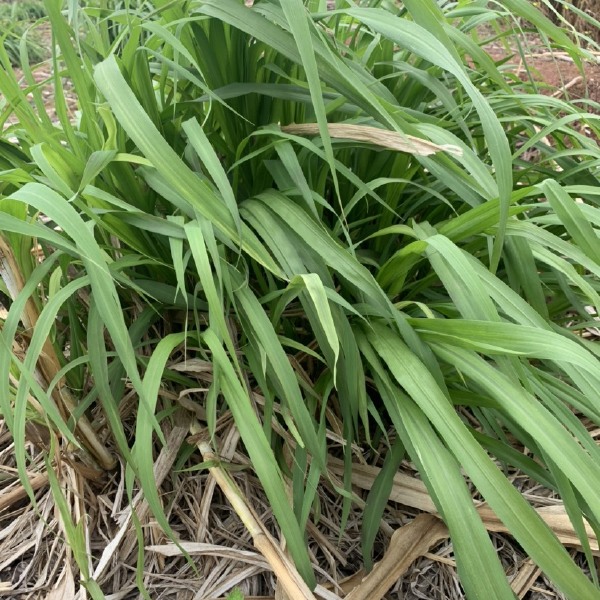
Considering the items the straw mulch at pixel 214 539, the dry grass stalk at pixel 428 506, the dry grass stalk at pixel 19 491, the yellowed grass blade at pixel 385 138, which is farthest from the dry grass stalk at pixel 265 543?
the yellowed grass blade at pixel 385 138

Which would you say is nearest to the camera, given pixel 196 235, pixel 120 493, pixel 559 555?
pixel 559 555

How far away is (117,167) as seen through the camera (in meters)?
0.85

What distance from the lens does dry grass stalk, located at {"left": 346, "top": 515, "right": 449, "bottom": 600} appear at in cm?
83

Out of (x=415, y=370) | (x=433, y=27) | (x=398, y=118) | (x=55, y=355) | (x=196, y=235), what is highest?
(x=433, y=27)

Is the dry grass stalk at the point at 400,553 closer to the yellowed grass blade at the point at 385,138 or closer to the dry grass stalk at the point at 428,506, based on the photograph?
the dry grass stalk at the point at 428,506

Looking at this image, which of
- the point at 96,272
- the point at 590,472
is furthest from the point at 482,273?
the point at 96,272

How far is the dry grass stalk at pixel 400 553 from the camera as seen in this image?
2.71ft

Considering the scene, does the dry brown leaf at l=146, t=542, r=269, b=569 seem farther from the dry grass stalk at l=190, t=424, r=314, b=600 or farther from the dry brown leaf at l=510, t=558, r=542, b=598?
the dry brown leaf at l=510, t=558, r=542, b=598

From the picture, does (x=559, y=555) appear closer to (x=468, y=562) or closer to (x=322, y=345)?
(x=468, y=562)

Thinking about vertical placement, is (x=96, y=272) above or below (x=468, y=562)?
above

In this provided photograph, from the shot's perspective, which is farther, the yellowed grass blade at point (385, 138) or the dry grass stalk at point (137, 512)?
the dry grass stalk at point (137, 512)

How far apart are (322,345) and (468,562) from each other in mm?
293

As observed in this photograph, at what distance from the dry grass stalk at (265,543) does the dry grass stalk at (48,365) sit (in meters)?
0.18

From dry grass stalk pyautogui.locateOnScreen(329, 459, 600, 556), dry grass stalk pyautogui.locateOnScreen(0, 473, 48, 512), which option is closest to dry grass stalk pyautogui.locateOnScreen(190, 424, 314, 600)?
dry grass stalk pyautogui.locateOnScreen(329, 459, 600, 556)
